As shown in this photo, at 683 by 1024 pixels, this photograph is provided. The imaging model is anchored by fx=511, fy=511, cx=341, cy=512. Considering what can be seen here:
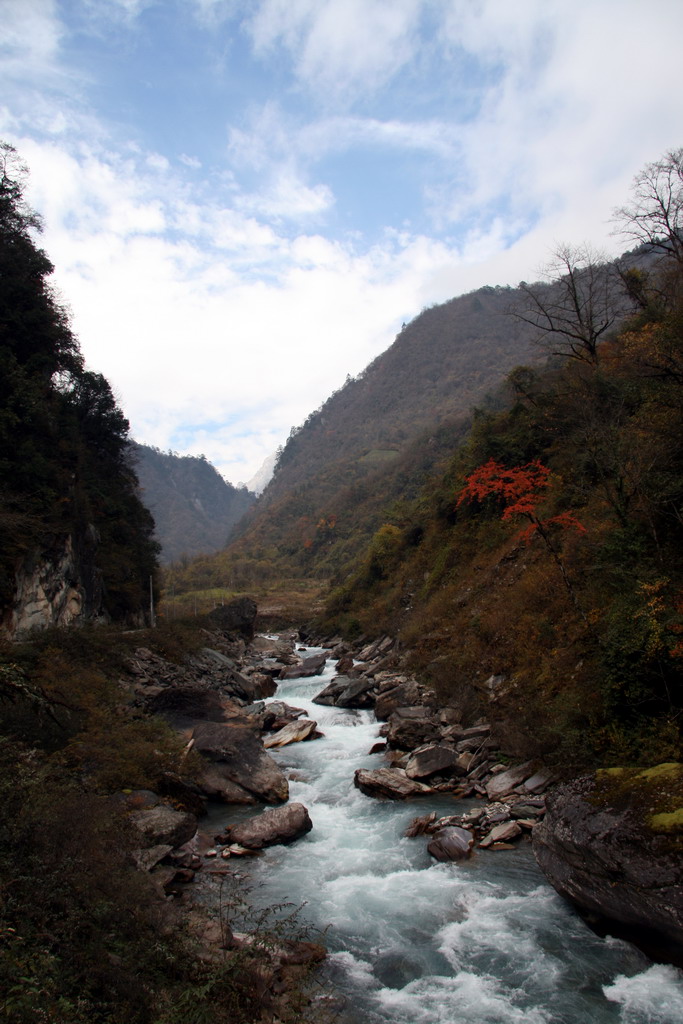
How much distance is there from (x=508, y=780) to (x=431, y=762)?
2.22 meters

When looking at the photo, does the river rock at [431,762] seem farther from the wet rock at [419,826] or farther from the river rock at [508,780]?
the wet rock at [419,826]

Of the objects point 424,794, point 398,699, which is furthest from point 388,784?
point 398,699

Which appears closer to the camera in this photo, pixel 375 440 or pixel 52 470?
pixel 52 470

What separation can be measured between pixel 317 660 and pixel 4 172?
1300 inches

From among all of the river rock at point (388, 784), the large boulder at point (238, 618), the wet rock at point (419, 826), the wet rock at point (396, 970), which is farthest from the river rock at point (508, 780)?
the large boulder at point (238, 618)

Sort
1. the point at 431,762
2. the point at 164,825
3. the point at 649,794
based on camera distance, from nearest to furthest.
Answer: the point at 649,794, the point at 164,825, the point at 431,762

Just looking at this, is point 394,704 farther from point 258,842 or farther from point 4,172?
point 4,172

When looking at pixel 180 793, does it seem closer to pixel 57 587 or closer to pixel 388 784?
pixel 388 784

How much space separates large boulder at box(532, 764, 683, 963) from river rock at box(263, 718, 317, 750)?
1059 cm

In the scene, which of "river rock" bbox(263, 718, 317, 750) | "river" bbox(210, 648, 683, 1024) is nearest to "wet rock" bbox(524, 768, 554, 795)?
"river" bbox(210, 648, 683, 1024)

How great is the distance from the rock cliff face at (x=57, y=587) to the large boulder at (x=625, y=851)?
795 inches

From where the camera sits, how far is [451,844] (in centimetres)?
996

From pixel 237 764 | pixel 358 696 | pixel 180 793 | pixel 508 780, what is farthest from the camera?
pixel 358 696

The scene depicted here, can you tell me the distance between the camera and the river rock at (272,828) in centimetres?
1078
